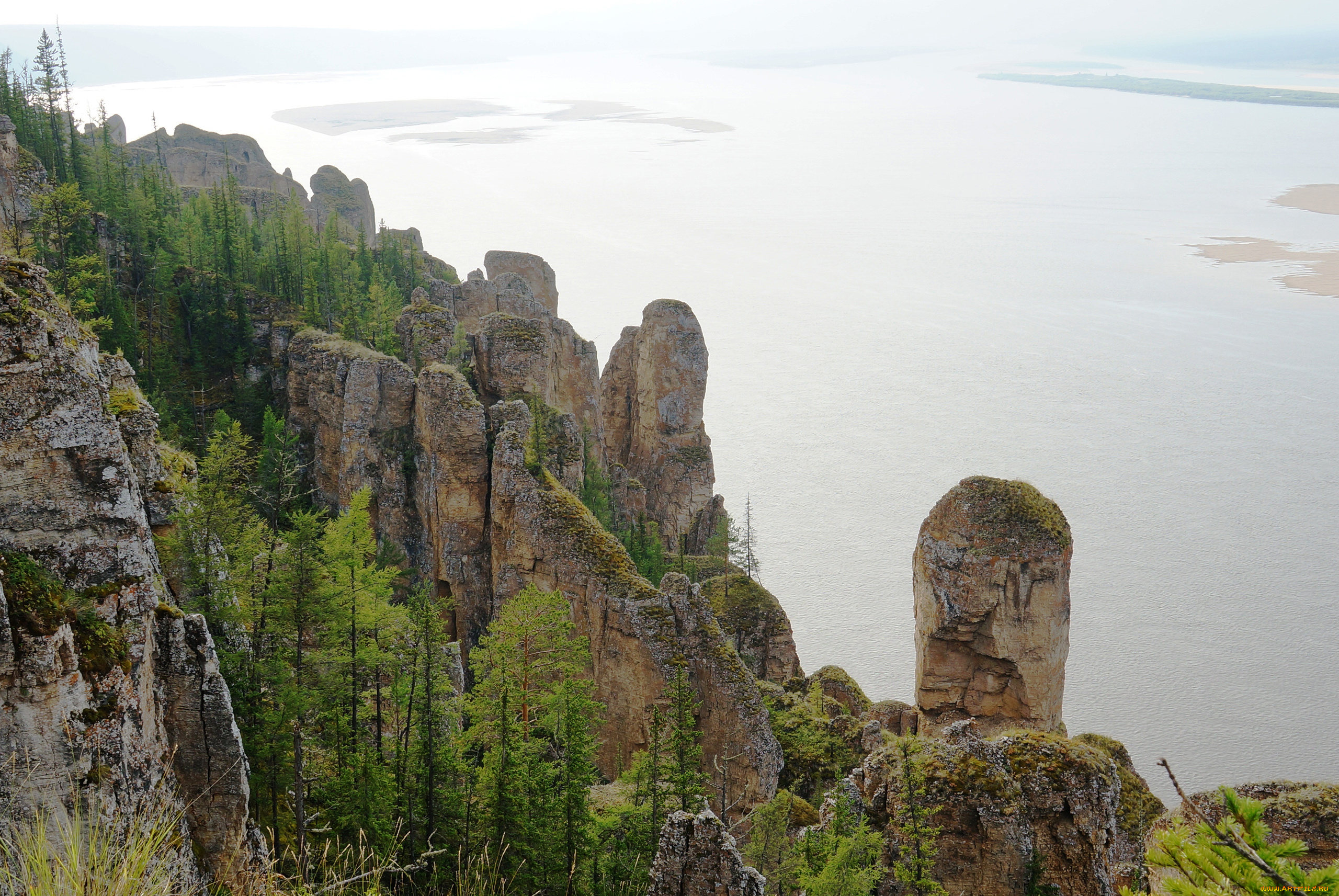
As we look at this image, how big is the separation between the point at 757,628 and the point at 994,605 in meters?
23.1

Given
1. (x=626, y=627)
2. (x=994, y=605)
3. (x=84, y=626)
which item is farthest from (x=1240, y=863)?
(x=626, y=627)

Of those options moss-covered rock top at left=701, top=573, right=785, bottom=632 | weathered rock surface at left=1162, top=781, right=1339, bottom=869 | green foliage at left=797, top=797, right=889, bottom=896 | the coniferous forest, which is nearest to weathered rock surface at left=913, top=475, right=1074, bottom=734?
the coniferous forest

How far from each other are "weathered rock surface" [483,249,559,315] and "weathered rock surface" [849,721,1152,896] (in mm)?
87737

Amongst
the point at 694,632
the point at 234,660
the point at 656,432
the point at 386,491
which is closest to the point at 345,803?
the point at 234,660

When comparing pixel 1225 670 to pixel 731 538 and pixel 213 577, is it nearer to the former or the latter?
pixel 731 538

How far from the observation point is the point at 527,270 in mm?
108812

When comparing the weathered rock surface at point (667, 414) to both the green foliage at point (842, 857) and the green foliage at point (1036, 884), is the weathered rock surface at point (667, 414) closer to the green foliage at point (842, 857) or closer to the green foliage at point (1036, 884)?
the green foliage at point (842, 857)

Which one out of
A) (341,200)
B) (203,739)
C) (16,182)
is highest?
(16,182)

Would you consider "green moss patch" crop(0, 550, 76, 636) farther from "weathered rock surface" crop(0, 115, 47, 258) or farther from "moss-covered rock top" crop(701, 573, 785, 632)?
"weathered rock surface" crop(0, 115, 47, 258)

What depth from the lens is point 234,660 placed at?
2538 centimetres

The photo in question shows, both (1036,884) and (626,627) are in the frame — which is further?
(626,627)

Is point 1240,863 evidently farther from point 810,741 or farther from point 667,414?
point 667,414

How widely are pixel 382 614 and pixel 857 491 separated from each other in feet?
301

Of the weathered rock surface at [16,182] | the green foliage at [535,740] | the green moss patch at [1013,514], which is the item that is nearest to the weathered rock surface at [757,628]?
the green foliage at [535,740]
